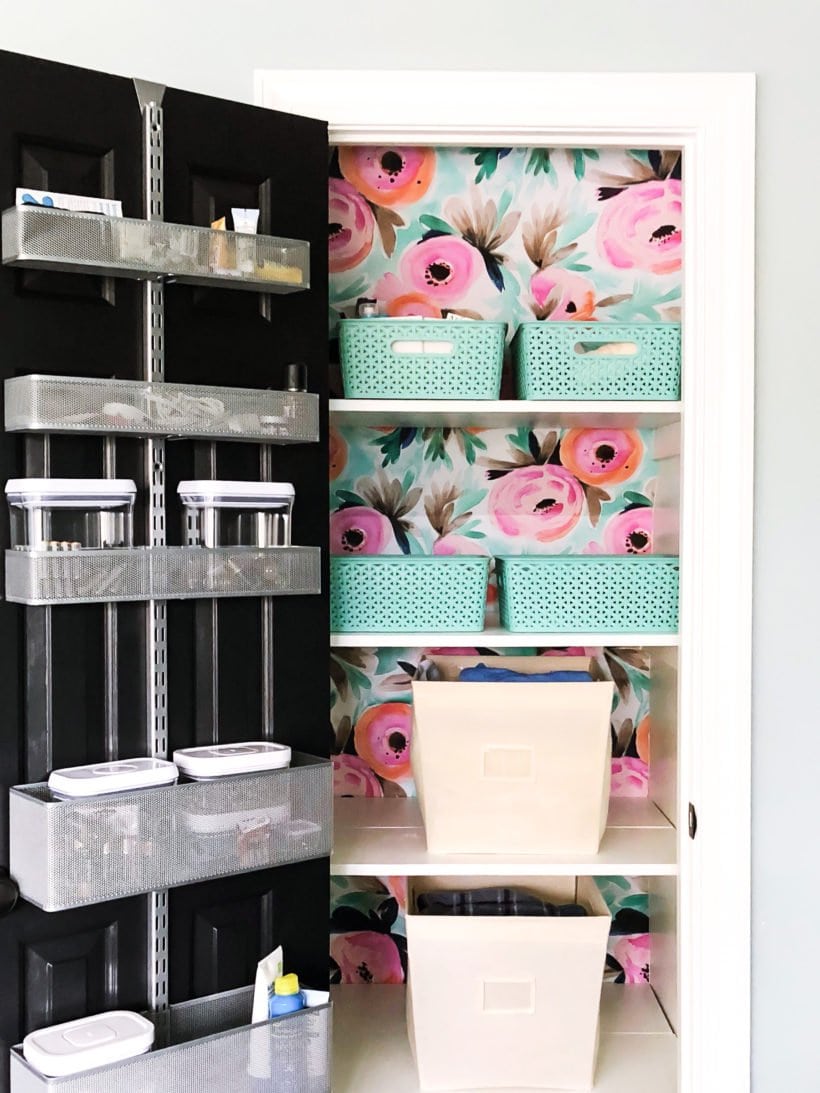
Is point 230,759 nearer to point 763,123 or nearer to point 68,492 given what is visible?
point 68,492

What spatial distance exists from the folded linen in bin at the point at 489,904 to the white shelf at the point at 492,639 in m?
0.52

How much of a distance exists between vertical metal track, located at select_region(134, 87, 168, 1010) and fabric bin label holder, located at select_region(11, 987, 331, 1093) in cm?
6

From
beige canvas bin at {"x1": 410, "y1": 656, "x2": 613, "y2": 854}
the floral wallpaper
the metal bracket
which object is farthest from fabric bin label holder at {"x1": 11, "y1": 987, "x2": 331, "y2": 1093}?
the floral wallpaper

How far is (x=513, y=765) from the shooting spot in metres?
2.03

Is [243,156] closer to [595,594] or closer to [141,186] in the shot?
[141,186]

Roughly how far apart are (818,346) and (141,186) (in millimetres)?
1098

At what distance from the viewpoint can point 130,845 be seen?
5.08 ft

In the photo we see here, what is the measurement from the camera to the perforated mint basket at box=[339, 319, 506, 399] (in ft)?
6.47

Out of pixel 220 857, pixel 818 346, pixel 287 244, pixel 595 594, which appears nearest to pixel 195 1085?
pixel 220 857

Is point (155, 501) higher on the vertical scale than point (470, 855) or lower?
higher

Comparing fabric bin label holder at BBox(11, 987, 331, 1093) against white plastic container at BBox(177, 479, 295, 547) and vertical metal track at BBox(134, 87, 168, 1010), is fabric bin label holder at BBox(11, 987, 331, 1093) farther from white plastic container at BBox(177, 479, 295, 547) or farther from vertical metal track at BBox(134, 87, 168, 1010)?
white plastic container at BBox(177, 479, 295, 547)

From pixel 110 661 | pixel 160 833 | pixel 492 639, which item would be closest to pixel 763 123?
pixel 492 639

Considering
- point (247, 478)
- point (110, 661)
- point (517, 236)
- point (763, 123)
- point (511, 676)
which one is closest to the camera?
point (110, 661)

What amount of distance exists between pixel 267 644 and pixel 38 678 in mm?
344
